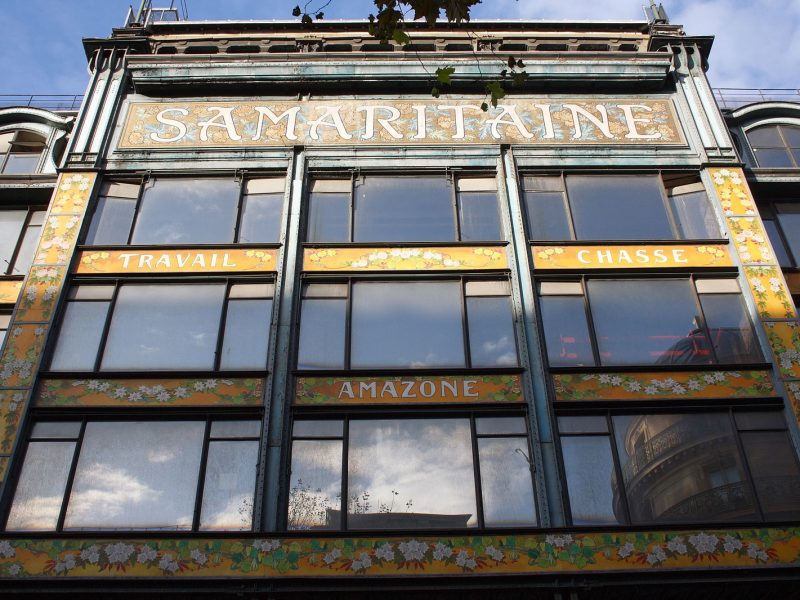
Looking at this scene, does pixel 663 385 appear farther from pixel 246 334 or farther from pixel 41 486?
pixel 41 486

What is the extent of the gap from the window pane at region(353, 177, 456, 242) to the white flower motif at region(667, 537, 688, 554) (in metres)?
8.91

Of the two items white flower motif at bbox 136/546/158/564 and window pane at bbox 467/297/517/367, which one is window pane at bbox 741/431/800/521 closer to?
window pane at bbox 467/297/517/367

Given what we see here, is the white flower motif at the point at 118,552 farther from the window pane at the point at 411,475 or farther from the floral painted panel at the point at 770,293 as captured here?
the floral painted panel at the point at 770,293

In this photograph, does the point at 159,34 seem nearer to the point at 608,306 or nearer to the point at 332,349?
the point at 332,349

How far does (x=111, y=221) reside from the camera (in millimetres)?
20859

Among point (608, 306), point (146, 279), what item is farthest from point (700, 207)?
point (146, 279)

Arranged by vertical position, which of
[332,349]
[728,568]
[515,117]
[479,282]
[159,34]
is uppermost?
[159,34]

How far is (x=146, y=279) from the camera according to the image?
64.1ft

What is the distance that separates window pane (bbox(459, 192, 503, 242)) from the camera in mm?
20531

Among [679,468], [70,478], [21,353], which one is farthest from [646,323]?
[21,353]

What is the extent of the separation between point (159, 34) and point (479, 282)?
47.5 feet

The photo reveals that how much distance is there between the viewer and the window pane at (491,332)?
18172 mm

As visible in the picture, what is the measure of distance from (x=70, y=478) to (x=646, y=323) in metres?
12.8

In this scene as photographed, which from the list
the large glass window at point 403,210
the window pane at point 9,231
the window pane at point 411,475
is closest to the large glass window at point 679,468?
the window pane at point 411,475
